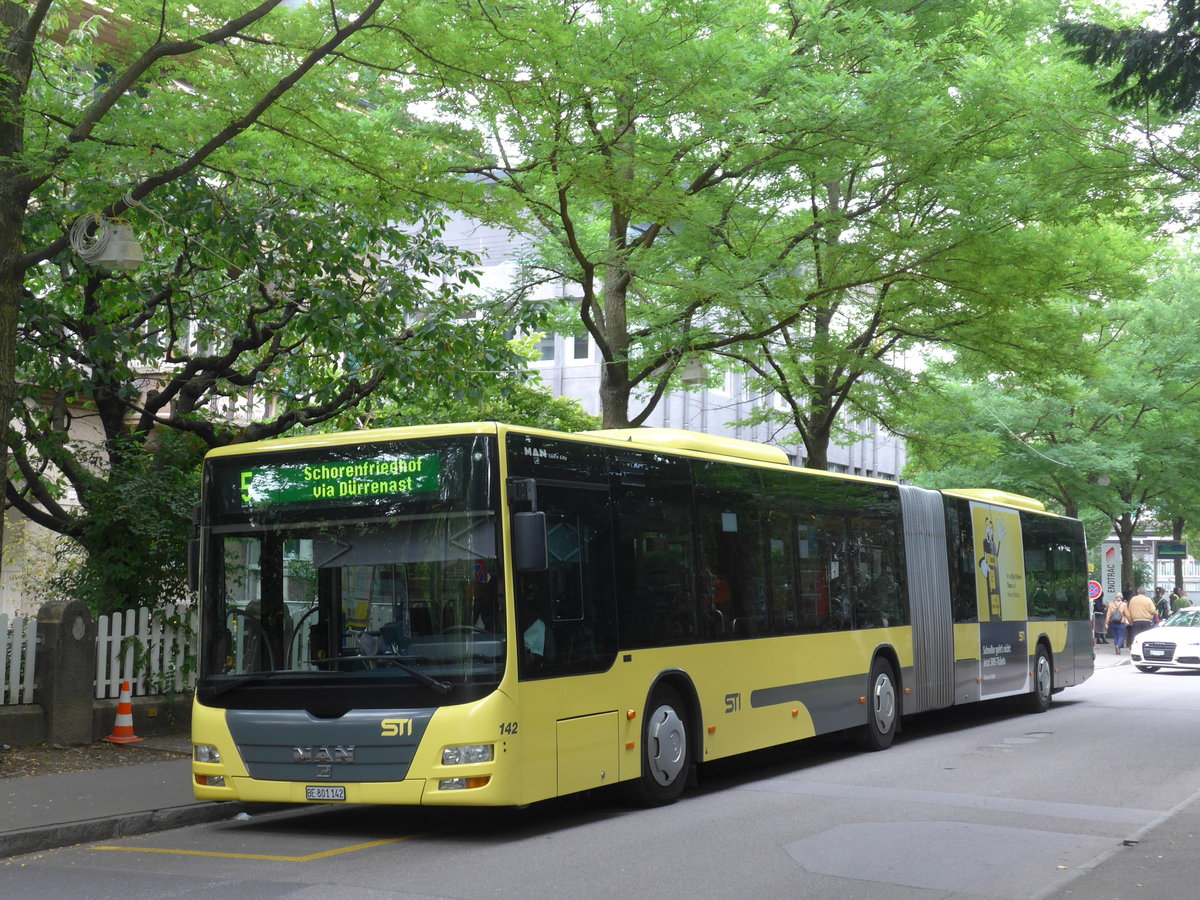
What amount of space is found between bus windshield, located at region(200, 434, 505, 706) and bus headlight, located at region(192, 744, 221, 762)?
0.39 m

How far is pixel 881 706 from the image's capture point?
15578mm

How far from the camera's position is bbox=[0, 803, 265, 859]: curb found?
9.28 metres

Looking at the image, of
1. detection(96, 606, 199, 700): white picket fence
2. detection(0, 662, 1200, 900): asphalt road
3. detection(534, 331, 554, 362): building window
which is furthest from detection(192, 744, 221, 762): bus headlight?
detection(534, 331, 554, 362): building window

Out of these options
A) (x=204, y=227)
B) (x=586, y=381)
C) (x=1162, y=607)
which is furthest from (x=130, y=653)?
(x=1162, y=607)

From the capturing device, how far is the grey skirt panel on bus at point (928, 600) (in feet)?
54.7

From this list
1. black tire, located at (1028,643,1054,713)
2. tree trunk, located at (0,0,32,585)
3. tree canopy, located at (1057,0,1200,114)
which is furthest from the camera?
black tire, located at (1028,643,1054,713)

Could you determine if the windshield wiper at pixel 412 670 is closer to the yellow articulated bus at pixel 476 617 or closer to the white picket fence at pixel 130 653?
the yellow articulated bus at pixel 476 617

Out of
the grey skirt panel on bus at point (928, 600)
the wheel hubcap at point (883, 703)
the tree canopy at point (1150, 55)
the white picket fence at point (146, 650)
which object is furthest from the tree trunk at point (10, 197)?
the grey skirt panel on bus at point (928, 600)

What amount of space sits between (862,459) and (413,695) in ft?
139

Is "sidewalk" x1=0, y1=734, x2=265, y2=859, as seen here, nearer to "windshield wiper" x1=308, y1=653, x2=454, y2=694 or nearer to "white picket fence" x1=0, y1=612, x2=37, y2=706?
"white picket fence" x1=0, y1=612, x2=37, y2=706

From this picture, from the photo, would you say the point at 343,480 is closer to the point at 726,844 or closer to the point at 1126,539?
the point at 726,844

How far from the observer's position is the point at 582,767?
10.0 meters

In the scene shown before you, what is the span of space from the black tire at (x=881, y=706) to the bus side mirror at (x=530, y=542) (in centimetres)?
711

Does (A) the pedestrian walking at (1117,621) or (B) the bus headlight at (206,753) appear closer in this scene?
(B) the bus headlight at (206,753)
